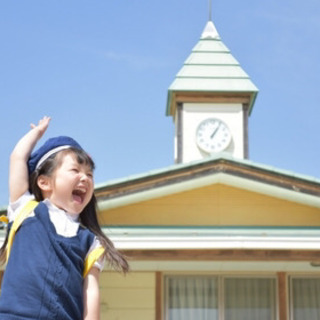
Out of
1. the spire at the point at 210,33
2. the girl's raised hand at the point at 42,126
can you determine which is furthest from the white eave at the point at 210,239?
the spire at the point at 210,33

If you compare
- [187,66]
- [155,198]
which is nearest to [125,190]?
[155,198]

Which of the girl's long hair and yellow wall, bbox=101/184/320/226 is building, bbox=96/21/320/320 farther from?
the girl's long hair

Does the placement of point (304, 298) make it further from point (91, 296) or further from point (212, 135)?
point (91, 296)

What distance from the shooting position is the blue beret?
3664 mm

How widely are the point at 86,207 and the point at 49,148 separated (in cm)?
26

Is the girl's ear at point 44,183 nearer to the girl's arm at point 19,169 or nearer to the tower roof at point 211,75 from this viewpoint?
the girl's arm at point 19,169

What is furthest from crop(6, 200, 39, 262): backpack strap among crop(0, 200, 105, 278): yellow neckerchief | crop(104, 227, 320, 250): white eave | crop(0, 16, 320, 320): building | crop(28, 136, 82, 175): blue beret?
crop(0, 16, 320, 320): building

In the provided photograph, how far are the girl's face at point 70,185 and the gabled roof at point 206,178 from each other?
8474 millimetres

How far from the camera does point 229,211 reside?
41.5 ft

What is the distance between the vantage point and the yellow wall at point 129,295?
12523 millimetres

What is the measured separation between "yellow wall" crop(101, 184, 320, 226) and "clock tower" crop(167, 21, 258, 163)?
26.9 ft

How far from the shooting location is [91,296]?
3.56 m

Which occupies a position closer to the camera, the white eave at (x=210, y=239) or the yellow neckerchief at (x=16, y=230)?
the yellow neckerchief at (x=16, y=230)

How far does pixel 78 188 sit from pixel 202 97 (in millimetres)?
17901
